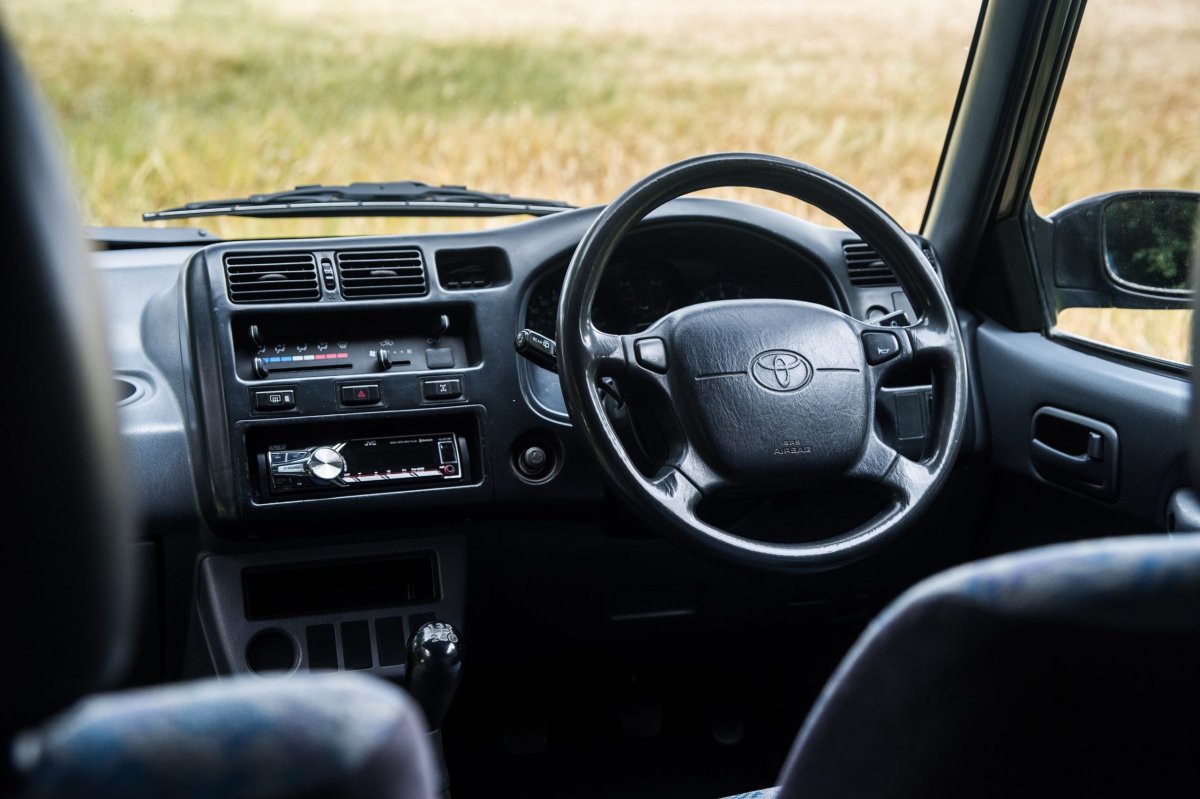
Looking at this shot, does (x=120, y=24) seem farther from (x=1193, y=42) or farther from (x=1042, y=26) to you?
(x=1193, y=42)

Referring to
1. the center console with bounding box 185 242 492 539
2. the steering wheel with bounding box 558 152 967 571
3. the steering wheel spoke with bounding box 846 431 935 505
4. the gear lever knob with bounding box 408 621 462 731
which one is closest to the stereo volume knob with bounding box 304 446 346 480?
the center console with bounding box 185 242 492 539

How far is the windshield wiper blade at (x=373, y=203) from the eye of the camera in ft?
7.85

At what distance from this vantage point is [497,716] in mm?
2623

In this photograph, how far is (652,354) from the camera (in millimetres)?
1922

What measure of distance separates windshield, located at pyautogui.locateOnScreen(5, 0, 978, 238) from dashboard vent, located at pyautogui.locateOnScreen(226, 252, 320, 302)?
0.91 feet

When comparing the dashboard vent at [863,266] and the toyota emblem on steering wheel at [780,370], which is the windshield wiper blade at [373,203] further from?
the toyota emblem on steering wheel at [780,370]

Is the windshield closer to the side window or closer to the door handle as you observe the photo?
the side window

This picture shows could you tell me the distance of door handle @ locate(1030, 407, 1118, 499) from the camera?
7.27 feet

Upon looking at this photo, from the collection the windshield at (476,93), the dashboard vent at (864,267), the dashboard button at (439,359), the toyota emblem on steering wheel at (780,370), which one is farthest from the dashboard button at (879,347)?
the dashboard button at (439,359)

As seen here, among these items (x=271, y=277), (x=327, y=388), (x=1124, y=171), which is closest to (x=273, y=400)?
(x=327, y=388)

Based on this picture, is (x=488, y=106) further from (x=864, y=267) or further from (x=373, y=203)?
(x=864, y=267)

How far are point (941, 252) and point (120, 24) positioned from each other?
1727 millimetres

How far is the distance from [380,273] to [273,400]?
0.30 m

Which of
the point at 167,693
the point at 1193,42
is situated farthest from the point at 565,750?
the point at 167,693
